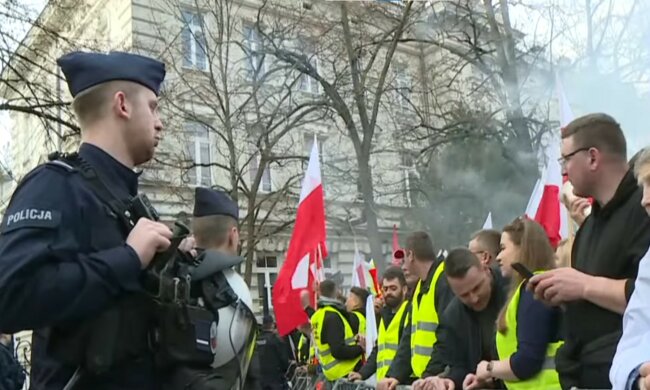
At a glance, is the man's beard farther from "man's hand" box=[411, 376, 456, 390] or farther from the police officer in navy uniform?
the police officer in navy uniform

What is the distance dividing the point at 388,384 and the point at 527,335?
181cm

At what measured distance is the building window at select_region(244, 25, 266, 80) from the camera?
15739mm

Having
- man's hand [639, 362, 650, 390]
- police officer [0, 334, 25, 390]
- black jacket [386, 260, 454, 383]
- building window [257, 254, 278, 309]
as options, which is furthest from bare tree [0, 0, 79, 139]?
building window [257, 254, 278, 309]

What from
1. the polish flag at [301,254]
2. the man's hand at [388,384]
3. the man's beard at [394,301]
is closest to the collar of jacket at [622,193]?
the man's hand at [388,384]

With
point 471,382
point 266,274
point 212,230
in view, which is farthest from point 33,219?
point 266,274

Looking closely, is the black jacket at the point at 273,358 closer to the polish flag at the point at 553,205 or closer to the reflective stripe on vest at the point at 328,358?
the reflective stripe on vest at the point at 328,358

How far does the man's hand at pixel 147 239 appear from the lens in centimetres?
199

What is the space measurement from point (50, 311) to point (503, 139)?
15.1m

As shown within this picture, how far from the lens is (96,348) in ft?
6.25

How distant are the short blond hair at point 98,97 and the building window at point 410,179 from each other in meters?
17.2

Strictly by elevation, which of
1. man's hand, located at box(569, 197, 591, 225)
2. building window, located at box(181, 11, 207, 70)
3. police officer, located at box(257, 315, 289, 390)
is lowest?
police officer, located at box(257, 315, 289, 390)

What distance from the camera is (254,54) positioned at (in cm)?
1530

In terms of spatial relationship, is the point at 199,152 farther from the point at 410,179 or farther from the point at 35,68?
the point at 35,68

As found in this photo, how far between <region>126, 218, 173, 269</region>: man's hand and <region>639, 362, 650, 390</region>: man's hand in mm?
1336
